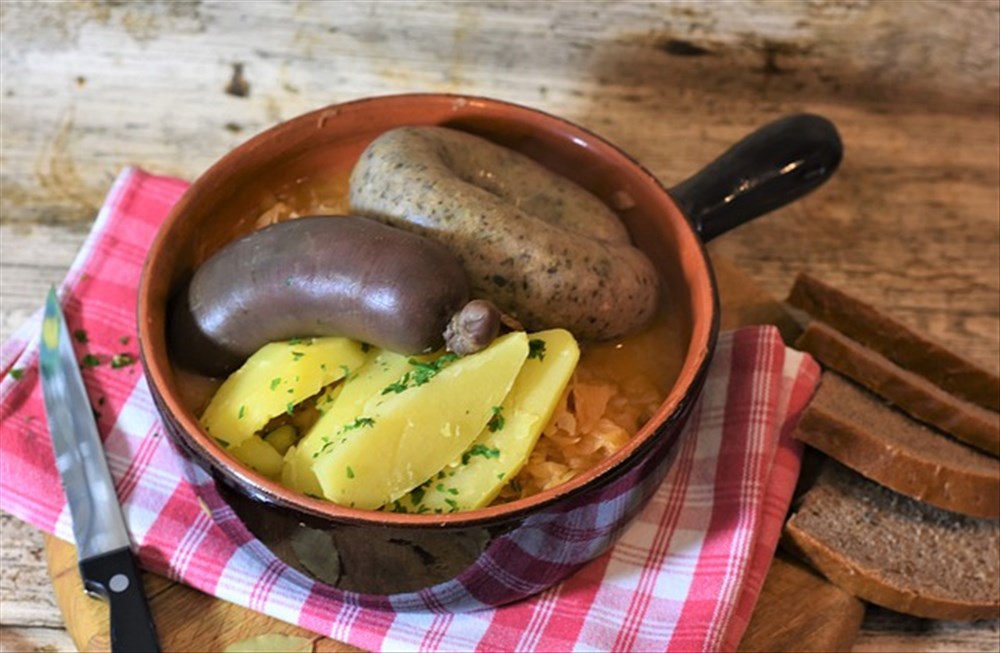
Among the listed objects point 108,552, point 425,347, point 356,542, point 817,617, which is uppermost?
point 425,347

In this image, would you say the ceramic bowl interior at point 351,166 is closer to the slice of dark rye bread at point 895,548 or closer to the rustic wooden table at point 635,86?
the slice of dark rye bread at point 895,548

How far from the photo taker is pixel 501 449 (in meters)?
A: 1.44

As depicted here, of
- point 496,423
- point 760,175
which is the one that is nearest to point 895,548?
point 760,175

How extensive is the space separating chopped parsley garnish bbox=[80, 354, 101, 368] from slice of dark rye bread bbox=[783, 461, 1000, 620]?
107cm

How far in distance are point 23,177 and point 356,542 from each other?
4.12 feet

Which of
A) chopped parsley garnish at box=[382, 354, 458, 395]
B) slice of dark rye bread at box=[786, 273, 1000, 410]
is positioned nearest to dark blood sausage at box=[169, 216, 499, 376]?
chopped parsley garnish at box=[382, 354, 458, 395]

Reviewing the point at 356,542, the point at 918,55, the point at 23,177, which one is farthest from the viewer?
the point at 918,55

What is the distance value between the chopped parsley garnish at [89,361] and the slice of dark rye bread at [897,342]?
1129mm

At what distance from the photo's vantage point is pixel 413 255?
4.82 ft

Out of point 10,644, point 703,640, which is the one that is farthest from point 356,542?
point 10,644

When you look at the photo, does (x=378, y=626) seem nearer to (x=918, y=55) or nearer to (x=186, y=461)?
(x=186, y=461)

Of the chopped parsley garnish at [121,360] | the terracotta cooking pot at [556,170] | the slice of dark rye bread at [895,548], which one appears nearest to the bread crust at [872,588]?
the slice of dark rye bread at [895,548]

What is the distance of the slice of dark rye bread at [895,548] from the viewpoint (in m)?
1.70

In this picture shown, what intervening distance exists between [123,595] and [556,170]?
888mm
